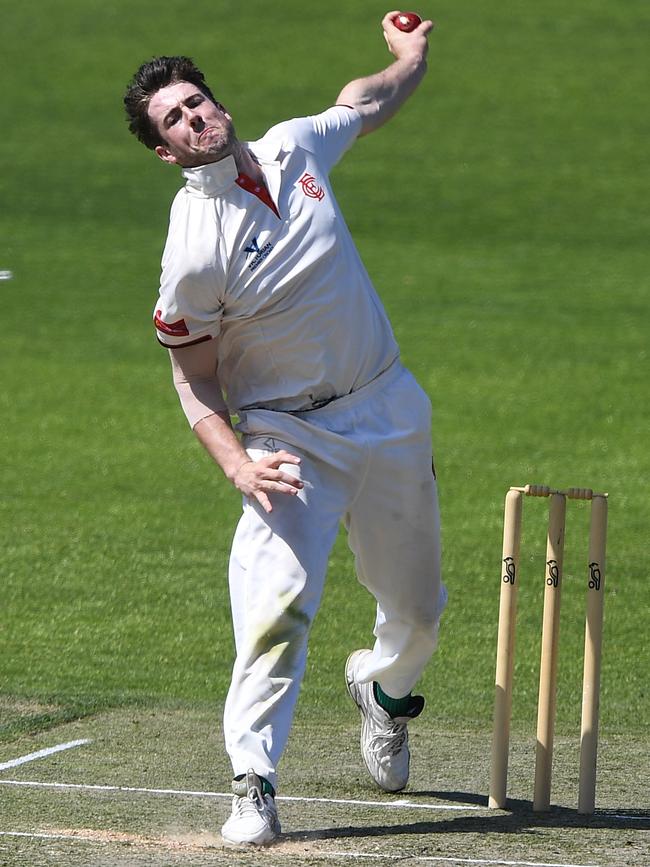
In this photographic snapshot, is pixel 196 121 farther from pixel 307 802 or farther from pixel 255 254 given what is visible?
pixel 307 802

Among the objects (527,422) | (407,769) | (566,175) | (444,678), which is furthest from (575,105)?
(407,769)

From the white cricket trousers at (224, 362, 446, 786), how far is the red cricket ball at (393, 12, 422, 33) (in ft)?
3.97

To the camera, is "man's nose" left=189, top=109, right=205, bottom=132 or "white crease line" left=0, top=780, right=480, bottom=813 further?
"white crease line" left=0, top=780, right=480, bottom=813

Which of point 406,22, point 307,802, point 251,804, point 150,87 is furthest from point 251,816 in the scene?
point 406,22

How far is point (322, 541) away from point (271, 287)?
0.66 meters

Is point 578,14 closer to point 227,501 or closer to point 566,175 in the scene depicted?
point 566,175

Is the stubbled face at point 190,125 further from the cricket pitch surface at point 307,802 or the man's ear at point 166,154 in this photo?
the cricket pitch surface at point 307,802

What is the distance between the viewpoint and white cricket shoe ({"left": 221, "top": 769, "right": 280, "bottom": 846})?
3.88 meters

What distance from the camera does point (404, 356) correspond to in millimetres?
13414

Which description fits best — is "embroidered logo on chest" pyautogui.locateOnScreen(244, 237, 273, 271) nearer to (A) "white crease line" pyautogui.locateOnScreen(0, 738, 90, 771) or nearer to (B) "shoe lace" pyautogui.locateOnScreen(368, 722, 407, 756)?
(B) "shoe lace" pyautogui.locateOnScreen(368, 722, 407, 756)

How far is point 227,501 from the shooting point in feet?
31.6

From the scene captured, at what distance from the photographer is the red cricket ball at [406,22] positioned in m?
4.95

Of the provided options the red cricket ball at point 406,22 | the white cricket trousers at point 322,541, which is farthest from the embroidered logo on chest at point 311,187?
the red cricket ball at point 406,22

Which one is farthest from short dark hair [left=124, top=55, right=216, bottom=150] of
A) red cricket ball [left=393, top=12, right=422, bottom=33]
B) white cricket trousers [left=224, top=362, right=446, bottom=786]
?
red cricket ball [left=393, top=12, right=422, bottom=33]
